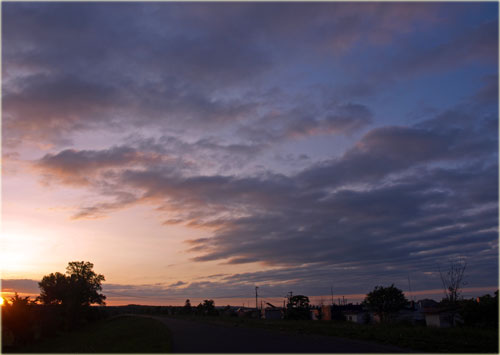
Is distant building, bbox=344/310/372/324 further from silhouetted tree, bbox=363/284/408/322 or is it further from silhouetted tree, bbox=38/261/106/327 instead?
silhouetted tree, bbox=38/261/106/327

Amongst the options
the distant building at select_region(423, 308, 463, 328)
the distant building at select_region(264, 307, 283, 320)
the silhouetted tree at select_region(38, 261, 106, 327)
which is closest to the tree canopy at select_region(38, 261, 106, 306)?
the silhouetted tree at select_region(38, 261, 106, 327)

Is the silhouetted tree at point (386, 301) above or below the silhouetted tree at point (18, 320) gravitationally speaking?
below

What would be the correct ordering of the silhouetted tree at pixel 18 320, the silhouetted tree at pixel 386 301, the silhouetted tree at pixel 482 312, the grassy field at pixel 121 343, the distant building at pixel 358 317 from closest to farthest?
the grassy field at pixel 121 343, the silhouetted tree at pixel 482 312, the silhouetted tree at pixel 18 320, the silhouetted tree at pixel 386 301, the distant building at pixel 358 317

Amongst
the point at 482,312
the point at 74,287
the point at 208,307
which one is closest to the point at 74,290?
the point at 74,287

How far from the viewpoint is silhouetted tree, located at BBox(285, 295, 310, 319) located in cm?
9525

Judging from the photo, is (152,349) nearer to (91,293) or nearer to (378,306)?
(378,306)

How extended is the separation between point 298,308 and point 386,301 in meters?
25.8

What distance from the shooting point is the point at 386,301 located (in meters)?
76.1

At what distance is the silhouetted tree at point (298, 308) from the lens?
9525 centimetres

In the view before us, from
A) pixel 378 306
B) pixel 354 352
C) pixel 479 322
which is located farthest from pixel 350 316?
pixel 354 352

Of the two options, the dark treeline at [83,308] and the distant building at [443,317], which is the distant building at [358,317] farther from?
the distant building at [443,317]

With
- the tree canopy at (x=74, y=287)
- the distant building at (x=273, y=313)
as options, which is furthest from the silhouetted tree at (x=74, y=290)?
the distant building at (x=273, y=313)

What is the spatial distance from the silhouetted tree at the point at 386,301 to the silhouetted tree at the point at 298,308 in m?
21.5

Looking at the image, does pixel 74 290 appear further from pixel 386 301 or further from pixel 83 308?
pixel 386 301
